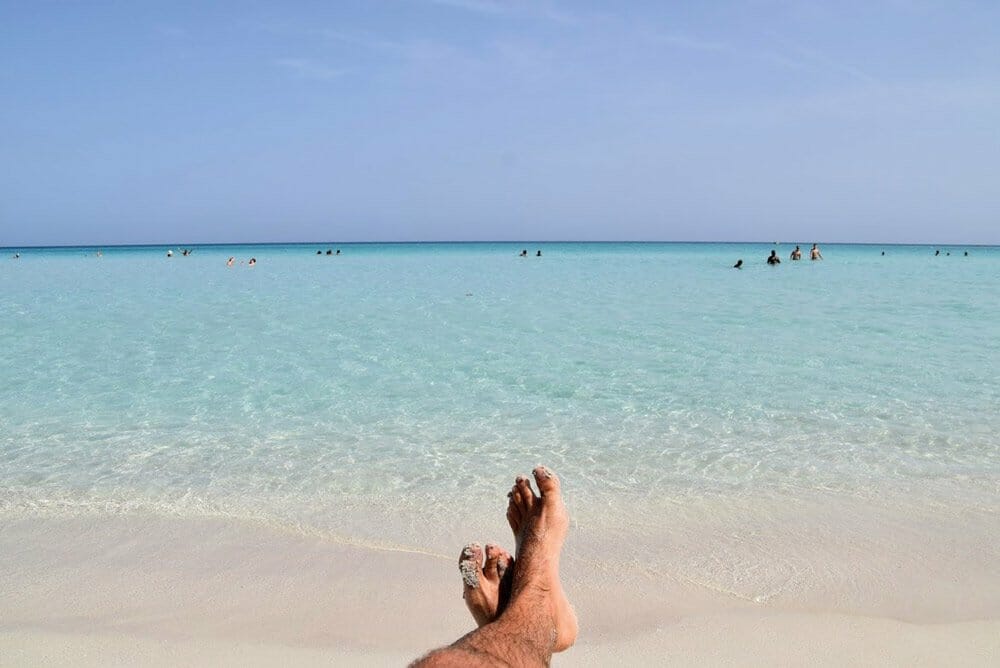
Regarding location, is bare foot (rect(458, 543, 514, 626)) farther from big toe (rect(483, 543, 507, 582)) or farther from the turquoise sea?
the turquoise sea

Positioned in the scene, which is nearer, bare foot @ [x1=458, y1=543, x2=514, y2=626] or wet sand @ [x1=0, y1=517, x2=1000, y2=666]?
bare foot @ [x1=458, y1=543, x2=514, y2=626]

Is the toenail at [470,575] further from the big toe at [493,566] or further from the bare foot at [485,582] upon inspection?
the big toe at [493,566]

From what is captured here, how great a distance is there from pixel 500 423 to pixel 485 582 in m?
4.04

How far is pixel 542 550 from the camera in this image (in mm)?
2975

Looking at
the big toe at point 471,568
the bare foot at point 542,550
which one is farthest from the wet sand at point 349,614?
the big toe at point 471,568

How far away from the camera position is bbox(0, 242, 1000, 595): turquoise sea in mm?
4727

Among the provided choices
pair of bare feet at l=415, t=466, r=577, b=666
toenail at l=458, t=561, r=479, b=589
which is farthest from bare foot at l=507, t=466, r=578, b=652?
toenail at l=458, t=561, r=479, b=589

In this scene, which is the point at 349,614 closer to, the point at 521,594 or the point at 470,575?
the point at 470,575

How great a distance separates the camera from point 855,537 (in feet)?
13.7

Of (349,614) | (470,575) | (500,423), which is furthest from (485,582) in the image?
(500,423)

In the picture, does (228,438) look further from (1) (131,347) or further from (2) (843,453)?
(1) (131,347)

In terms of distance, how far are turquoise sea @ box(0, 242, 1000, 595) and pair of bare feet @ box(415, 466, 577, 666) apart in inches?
37.2

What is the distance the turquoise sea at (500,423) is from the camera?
4.73 m

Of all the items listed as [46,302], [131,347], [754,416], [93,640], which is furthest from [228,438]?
[46,302]
